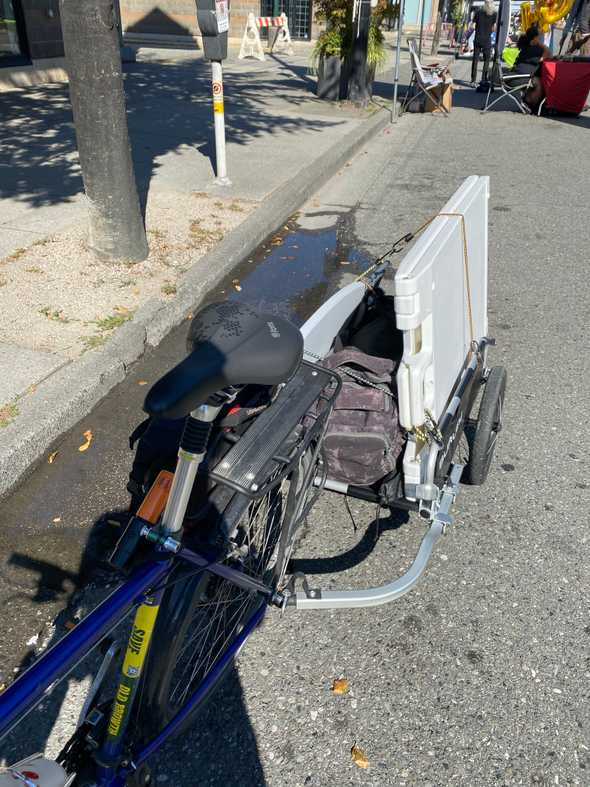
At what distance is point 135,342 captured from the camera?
437 centimetres

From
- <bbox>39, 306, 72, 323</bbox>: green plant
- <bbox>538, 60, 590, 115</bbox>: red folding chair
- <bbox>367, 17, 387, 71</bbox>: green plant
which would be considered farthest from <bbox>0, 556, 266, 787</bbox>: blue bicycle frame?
<bbox>538, 60, 590, 115</bbox>: red folding chair

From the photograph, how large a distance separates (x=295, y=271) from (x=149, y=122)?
20.5 feet

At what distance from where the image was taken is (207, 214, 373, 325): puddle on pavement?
17.6 feet

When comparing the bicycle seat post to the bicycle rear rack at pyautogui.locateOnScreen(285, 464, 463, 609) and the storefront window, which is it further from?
the storefront window

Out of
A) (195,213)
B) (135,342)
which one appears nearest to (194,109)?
(195,213)

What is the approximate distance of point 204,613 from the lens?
2.16 m

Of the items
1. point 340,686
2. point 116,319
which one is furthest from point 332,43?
point 340,686

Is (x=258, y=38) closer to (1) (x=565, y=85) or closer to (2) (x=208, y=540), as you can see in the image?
(1) (x=565, y=85)

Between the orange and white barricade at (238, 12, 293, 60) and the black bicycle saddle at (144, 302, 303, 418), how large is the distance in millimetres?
21742

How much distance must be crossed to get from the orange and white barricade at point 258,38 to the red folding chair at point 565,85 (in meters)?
10.2

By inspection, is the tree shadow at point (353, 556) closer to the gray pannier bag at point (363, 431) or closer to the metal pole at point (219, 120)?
the gray pannier bag at point (363, 431)

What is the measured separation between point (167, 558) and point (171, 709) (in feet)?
2.36

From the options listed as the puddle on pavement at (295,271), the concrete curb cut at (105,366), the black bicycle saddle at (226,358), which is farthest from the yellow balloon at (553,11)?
the black bicycle saddle at (226,358)

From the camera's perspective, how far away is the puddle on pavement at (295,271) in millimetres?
5363
